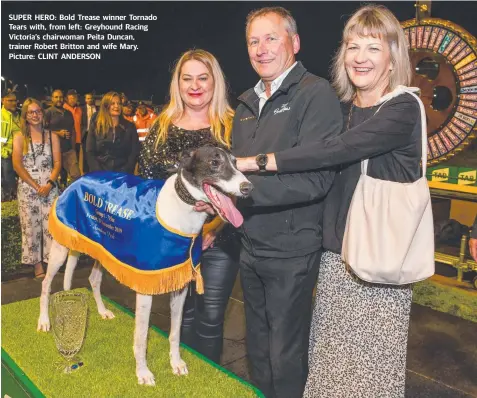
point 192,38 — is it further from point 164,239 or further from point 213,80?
point 164,239

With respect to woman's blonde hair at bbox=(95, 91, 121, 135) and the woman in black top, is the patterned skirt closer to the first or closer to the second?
the woman in black top

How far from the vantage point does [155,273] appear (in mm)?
2436

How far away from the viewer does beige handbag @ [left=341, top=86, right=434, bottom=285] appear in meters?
1.98

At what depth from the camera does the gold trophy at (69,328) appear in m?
2.66

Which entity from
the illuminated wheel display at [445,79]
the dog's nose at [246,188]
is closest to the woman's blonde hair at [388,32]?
the dog's nose at [246,188]

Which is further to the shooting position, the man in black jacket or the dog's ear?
the dog's ear

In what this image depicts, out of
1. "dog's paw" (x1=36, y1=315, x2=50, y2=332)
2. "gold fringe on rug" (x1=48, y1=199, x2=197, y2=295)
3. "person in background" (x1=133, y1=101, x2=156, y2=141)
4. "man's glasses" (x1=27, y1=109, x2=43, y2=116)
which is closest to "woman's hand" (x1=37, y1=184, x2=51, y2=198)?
"man's glasses" (x1=27, y1=109, x2=43, y2=116)

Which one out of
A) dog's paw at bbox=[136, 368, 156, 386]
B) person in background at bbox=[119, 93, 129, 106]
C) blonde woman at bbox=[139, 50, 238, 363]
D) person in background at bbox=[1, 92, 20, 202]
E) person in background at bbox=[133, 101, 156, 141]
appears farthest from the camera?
person in background at bbox=[133, 101, 156, 141]

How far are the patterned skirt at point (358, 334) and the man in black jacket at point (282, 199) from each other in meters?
0.12

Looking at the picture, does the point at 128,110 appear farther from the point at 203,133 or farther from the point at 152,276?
the point at 152,276

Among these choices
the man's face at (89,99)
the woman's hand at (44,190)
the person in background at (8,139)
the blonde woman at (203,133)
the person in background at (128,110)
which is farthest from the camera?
the man's face at (89,99)

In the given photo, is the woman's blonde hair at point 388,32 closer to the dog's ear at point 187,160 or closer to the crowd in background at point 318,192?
the crowd in background at point 318,192

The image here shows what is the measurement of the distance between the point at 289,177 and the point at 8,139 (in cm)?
518

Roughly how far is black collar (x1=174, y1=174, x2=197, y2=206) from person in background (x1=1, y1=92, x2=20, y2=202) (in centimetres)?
467
